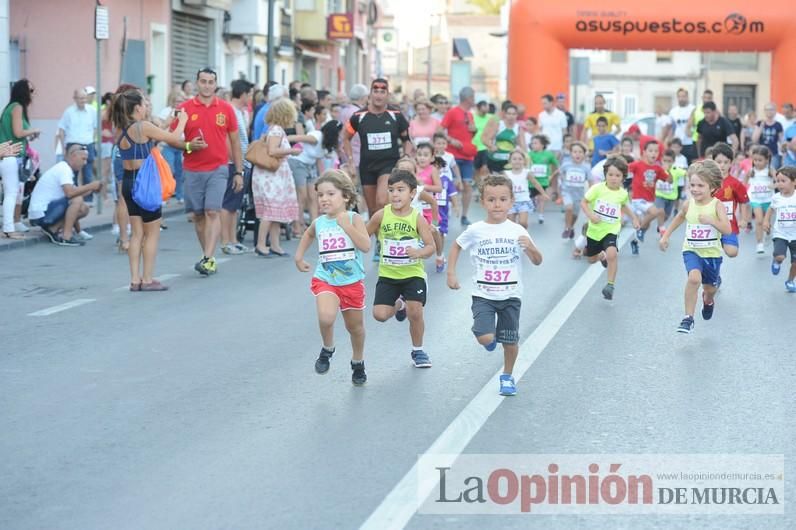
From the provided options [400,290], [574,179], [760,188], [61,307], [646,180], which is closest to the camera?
[400,290]

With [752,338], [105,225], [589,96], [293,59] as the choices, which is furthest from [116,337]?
[589,96]

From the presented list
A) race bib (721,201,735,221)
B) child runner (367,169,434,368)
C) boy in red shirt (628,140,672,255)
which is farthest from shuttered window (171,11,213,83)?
child runner (367,169,434,368)

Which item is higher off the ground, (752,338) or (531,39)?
(531,39)

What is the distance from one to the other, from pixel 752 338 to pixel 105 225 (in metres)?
11.0

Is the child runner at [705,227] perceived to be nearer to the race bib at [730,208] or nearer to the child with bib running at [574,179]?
the race bib at [730,208]

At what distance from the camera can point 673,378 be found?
904 cm

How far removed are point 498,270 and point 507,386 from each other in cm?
68

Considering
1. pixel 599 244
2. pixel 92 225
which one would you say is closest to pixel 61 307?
pixel 599 244

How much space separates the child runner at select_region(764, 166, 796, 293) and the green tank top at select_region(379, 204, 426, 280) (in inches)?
231

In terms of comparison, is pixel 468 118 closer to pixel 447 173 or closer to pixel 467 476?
pixel 447 173

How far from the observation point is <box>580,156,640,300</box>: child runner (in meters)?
14.0

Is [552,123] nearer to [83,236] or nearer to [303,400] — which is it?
[83,236]

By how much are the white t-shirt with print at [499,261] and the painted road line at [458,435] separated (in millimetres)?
539

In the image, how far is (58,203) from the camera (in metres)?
17.4
